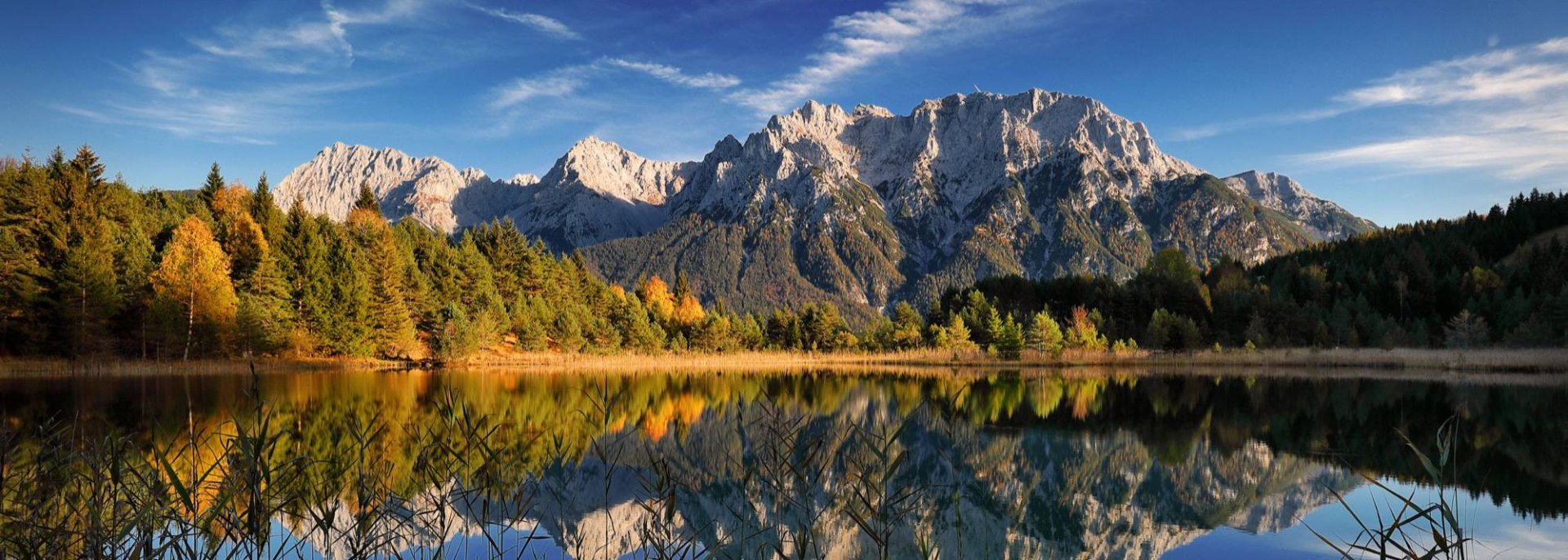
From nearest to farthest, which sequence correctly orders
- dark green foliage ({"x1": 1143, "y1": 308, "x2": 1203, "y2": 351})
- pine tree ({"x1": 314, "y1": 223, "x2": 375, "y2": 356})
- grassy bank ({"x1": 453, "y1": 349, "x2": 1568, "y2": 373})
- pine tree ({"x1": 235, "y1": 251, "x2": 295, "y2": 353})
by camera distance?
grassy bank ({"x1": 453, "y1": 349, "x2": 1568, "y2": 373}) → pine tree ({"x1": 235, "y1": 251, "x2": 295, "y2": 353}) → pine tree ({"x1": 314, "y1": 223, "x2": 375, "y2": 356}) → dark green foliage ({"x1": 1143, "y1": 308, "x2": 1203, "y2": 351})

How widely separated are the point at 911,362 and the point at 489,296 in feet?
127

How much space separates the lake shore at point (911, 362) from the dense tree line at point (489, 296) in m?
1.88

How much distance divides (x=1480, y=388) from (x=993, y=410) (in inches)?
977

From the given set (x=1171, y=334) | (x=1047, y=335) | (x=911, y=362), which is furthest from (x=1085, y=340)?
(x=911, y=362)

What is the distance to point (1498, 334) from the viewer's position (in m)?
70.1

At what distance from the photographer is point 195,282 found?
1972 inches

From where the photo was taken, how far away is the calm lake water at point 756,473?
5926mm

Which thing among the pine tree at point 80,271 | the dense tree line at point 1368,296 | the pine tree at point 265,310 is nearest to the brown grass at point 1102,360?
the dense tree line at point 1368,296

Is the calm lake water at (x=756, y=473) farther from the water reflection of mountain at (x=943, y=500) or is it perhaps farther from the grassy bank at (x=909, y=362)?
the grassy bank at (x=909, y=362)

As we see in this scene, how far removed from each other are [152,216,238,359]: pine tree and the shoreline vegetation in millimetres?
2734

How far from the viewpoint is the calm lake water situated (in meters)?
5.93

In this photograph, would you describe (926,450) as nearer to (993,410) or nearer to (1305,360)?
(993,410)

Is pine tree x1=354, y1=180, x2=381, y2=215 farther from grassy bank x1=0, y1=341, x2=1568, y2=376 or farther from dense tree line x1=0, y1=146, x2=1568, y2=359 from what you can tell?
grassy bank x1=0, y1=341, x2=1568, y2=376

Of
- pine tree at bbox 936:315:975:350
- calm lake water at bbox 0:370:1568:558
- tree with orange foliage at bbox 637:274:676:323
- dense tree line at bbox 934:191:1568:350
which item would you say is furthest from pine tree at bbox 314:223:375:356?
dense tree line at bbox 934:191:1568:350
